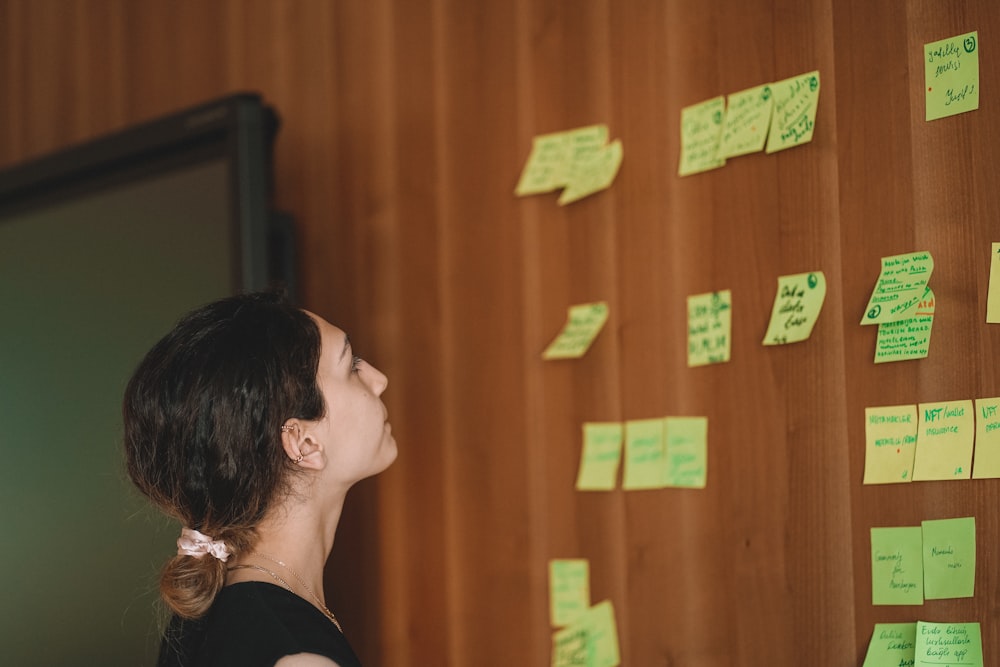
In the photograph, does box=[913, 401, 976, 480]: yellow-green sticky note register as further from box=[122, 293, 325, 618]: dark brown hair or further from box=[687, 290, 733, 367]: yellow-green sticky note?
box=[122, 293, 325, 618]: dark brown hair

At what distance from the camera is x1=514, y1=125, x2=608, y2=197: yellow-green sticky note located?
2348 millimetres

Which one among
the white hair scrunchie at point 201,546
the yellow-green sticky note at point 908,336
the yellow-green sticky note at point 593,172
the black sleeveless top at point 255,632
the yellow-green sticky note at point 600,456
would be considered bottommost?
the black sleeveless top at point 255,632

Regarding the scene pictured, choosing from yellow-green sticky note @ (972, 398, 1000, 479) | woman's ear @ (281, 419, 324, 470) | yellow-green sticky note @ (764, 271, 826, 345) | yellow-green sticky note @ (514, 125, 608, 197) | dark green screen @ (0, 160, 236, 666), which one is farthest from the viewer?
dark green screen @ (0, 160, 236, 666)

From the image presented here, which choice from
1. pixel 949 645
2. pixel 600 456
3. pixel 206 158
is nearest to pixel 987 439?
pixel 949 645

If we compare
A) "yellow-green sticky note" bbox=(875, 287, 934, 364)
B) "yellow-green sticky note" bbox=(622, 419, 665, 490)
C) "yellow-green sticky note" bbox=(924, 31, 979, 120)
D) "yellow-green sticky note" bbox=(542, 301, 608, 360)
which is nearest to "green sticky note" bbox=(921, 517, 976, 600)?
"yellow-green sticky note" bbox=(875, 287, 934, 364)

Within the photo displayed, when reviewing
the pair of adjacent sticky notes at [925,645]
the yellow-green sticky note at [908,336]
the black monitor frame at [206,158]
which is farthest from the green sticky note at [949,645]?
the black monitor frame at [206,158]

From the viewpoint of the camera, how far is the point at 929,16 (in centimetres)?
189

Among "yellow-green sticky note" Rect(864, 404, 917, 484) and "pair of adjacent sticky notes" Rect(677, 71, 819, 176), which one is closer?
"yellow-green sticky note" Rect(864, 404, 917, 484)

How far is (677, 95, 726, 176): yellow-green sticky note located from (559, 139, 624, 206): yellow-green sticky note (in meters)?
0.14

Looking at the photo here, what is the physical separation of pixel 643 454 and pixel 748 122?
61 centimetres

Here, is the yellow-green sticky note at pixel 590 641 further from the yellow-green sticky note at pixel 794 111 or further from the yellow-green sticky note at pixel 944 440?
the yellow-green sticky note at pixel 794 111

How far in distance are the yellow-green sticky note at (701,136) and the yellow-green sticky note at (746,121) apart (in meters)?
0.01

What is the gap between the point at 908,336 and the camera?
1.88 m

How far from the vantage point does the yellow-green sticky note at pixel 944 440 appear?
1.80 m
